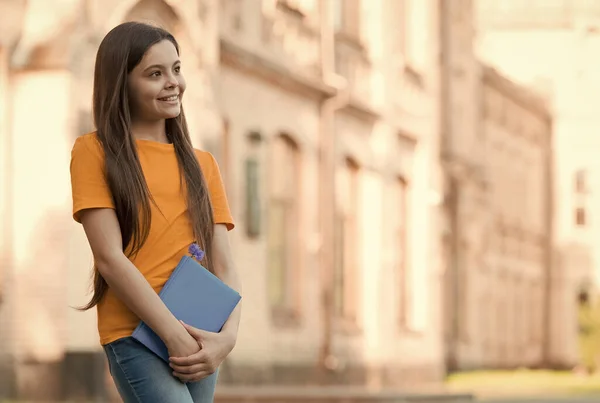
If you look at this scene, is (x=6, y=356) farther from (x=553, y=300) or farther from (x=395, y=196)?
(x=553, y=300)

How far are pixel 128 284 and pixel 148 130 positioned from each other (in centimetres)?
46

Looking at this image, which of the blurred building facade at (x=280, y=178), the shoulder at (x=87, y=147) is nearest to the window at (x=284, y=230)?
the blurred building facade at (x=280, y=178)

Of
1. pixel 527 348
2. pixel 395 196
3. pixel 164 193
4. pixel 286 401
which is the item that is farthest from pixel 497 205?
pixel 164 193

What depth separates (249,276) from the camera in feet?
64.7

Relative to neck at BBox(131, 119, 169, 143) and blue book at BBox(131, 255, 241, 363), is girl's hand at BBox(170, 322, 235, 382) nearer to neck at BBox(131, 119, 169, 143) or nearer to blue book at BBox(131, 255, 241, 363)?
blue book at BBox(131, 255, 241, 363)

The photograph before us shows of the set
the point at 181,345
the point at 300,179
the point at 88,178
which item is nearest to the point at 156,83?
the point at 88,178

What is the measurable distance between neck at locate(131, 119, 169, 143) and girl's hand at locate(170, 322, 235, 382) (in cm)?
51

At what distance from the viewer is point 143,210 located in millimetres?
3984

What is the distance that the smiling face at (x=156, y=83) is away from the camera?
407 centimetres

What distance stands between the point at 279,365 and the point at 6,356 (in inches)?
239

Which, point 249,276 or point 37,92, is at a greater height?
point 37,92

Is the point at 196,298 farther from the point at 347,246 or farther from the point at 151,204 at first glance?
the point at 347,246

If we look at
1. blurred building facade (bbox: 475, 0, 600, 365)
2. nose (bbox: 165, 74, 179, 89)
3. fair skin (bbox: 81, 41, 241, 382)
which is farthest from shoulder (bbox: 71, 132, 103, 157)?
blurred building facade (bbox: 475, 0, 600, 365)

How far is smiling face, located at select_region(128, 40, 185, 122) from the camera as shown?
407cm
